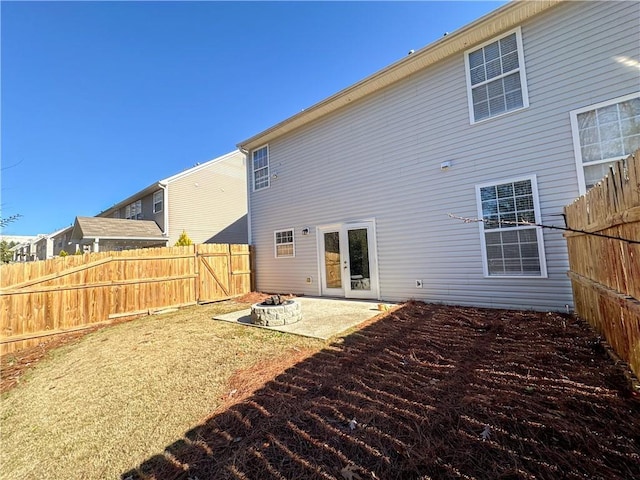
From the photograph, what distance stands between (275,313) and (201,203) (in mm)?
12071

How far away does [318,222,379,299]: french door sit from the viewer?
7537 millimetres

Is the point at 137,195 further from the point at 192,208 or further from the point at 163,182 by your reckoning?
the point at 192,208

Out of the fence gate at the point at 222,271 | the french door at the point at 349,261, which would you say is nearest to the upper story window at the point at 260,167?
the fence gate at the point at 222,271

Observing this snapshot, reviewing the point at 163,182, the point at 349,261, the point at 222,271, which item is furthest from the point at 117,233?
the point at 349,261

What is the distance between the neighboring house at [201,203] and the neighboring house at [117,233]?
0.55m

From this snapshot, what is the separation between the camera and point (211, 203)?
1573 centimetres

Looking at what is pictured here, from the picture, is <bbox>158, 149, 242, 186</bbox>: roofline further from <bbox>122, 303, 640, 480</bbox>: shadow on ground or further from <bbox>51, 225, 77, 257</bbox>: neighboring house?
<bbox>122, 303, 640, 480</bbox>: shadow on ground

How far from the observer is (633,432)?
1.79m

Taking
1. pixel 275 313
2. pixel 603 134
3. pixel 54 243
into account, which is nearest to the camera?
pixel 603 134

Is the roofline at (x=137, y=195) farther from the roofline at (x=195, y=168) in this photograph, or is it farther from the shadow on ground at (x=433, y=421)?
the shadow on ground at (x=433, y=421)

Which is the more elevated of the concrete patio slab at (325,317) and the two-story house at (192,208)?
the two-story house at (192,208)

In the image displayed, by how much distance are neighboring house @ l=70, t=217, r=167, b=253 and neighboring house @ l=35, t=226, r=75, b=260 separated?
32.0ft

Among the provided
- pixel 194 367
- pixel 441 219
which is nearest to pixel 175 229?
pixel 194 367

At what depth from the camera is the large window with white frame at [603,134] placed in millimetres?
4387
